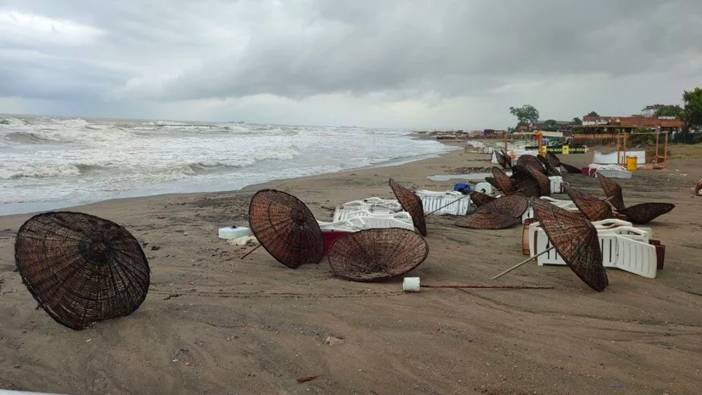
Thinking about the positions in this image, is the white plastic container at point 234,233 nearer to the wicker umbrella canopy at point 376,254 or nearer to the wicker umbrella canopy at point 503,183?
the wicker umbrella canopy at point 376,254

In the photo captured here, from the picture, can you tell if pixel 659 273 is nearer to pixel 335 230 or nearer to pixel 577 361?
pixel 577 361

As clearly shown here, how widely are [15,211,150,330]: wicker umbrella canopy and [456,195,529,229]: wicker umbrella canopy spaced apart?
212 inches

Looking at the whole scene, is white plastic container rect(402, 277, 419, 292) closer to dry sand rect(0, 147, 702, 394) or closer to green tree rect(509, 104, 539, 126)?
dry sand rect(0, 147, 702, 394)

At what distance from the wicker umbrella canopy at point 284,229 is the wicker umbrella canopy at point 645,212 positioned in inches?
202

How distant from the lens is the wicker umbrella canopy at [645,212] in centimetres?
799

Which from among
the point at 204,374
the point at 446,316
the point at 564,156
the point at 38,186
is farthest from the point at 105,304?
the point at 564,156

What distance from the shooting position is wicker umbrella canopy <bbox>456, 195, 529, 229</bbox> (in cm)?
816

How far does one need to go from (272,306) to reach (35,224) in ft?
6.30

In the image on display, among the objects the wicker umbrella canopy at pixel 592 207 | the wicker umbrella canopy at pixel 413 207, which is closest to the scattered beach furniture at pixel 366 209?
the wicker umbrella canopy at pixel 413 207

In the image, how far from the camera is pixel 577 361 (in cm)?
347

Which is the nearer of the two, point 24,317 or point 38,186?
point 24,317

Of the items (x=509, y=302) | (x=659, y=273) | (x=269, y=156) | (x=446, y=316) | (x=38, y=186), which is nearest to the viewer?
(x=446, y=316)

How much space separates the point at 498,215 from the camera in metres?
8.31

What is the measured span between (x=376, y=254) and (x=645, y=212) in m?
4.92
